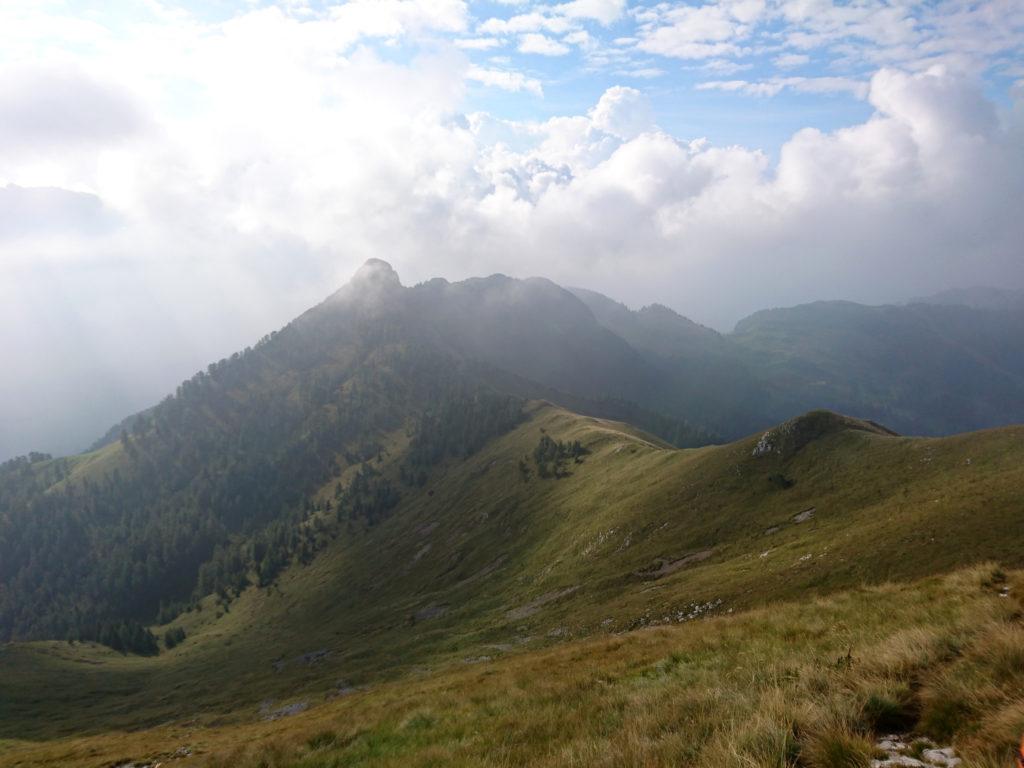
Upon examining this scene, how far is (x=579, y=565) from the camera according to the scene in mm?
82625

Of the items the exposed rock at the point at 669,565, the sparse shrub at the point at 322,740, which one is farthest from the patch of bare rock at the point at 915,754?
the exposed rock at the point at 669,565

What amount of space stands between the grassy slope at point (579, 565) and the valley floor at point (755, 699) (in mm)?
30600

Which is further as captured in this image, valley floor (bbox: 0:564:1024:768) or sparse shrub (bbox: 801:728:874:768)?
valley floor (bbox: 0:564:1024:768)

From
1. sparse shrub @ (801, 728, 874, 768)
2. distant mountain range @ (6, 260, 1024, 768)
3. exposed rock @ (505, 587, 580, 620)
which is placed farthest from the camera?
exposed rock @ (505, 587, 580, 620)

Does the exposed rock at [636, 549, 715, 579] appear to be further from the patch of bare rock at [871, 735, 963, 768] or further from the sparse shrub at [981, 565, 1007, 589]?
the patch of bare rock at [871, 735, 963, 768]

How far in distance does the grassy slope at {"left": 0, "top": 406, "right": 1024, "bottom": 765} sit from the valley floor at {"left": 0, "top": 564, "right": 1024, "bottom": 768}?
100ft

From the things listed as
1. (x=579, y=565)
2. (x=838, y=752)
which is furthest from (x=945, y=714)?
(x=579, y=565)

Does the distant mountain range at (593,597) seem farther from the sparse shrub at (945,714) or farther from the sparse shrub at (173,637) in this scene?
the sparse shrub at (173,637)

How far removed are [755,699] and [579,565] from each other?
76358mm

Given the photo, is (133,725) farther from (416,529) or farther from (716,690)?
(716,690)

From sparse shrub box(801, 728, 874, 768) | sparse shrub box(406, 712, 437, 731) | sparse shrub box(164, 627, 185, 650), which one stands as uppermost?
sparse shrub box(801, 728, 874, 768)

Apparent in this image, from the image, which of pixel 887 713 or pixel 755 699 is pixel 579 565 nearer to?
pixel 755 699

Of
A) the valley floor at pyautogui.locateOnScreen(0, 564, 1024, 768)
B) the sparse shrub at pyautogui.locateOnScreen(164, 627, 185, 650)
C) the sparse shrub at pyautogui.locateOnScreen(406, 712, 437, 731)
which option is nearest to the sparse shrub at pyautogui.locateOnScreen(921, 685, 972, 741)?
the valley floor at pyautogui.locateOnScreen(0, 564, 1024, 768)

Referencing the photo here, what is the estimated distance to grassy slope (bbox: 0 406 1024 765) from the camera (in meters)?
48.3
